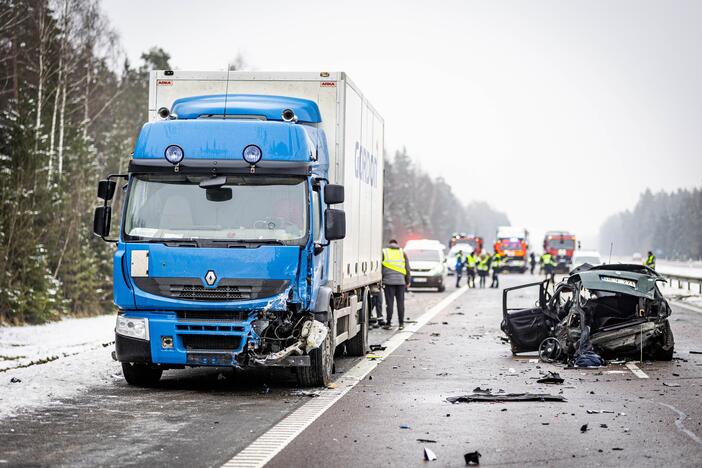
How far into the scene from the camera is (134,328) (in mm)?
→ 11867

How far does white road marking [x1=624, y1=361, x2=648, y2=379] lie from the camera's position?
14.1 meters

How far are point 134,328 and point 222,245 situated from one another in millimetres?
1297

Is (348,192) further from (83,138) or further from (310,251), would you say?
(83,138)

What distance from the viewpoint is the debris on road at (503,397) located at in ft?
38.1

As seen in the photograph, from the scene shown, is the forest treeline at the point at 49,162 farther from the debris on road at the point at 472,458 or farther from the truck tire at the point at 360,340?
the debris on road at the point at 472,458

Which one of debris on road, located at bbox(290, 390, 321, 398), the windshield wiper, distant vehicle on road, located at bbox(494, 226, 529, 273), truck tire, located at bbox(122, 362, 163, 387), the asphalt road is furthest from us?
distant vehicle on road, located at bbox(494, 226, 529, 273)

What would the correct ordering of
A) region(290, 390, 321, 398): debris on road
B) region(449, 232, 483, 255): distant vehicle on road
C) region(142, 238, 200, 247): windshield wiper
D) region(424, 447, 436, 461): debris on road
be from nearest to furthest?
1. region(424, 447, 436, 461): debris on road
2. region(142, 238, 200, 247): windshield wiper
3. region(290, 390, 321, 398): debris on road
4. region(449, 232, 483, 255): distant vehicle on road

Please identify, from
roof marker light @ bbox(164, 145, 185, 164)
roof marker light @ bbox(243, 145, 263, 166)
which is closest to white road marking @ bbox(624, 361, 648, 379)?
roof marker light @ bbox(243, 145, 263, 166)

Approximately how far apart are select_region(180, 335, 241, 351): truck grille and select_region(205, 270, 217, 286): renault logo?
1.93ft

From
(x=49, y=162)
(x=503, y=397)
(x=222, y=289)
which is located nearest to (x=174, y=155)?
(x=222, y=289)

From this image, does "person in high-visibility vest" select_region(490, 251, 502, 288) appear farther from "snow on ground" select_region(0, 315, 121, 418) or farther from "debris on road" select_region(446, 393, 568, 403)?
"debris on road" select_region(446, 393, 568, 403)

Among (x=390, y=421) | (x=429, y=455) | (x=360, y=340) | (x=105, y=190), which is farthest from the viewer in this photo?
Answer: (x=360, y=340)

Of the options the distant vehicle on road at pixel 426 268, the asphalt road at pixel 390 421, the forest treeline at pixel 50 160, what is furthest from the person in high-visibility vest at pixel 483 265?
the asphalt road at pixel 390 421

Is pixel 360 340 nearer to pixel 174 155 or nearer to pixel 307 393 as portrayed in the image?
pixel 307 393
